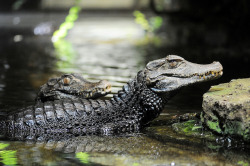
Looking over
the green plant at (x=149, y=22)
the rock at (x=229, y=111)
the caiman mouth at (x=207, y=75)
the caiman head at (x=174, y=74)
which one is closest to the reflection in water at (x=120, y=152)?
the rock at (x=229, y=111)

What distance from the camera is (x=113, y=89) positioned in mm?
7637

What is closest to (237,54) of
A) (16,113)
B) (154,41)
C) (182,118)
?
(154,41)

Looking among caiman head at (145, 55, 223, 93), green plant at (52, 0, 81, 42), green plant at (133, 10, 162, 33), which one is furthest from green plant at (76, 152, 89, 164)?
green plant at (133, 10, 162, 33)

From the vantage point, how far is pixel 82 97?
589 cm

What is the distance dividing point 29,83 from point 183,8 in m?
12.7

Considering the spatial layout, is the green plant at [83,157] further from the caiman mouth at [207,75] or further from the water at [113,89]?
the caiman mouth at [207,75]

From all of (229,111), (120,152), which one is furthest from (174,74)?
(120,152)

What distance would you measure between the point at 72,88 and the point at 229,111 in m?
2.45

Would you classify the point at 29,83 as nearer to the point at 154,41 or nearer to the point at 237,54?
the point at 237,54

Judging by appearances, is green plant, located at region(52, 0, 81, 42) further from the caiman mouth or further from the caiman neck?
the caiman mouth

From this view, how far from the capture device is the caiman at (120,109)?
513 cm

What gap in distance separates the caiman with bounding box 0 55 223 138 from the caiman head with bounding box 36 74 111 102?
0.37 m

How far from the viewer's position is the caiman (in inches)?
202

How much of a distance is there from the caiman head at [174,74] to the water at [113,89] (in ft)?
1.85
